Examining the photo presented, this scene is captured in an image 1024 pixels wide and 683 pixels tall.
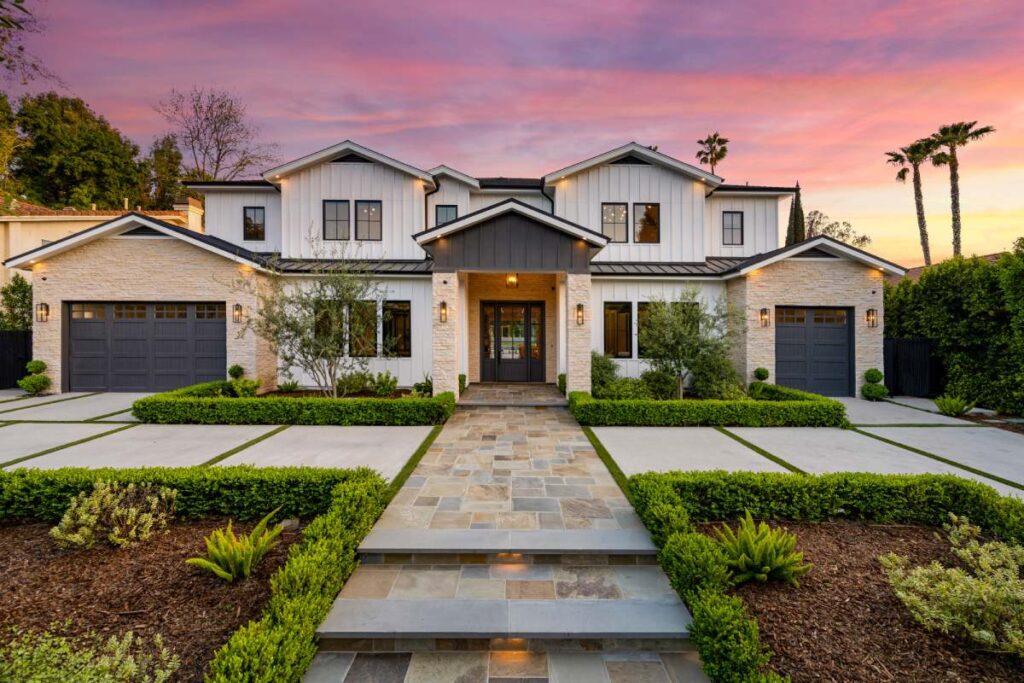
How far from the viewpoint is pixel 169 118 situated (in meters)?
24.3

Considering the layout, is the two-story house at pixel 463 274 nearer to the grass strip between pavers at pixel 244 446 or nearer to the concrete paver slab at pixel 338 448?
the concrete paver slab at pixel 338 448

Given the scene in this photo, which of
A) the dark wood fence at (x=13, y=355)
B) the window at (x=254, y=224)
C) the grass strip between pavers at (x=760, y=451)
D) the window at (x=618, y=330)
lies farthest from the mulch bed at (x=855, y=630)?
the dark wood fence at (x=13, y=355)

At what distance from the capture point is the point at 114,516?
13.3 ft

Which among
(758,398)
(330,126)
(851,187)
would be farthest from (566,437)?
(851,187)

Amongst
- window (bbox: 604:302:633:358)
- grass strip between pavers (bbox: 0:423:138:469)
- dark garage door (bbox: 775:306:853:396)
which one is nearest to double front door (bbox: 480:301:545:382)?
window (bbox: 604:302:633:358)

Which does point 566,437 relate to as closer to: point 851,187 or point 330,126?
point 330,126

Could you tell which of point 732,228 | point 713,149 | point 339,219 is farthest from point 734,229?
point 339,219

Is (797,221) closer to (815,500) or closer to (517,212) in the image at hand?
(517,212)

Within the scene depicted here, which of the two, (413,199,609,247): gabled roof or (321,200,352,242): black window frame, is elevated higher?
(321,200,352,242): black window frame

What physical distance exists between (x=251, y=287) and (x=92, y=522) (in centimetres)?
981

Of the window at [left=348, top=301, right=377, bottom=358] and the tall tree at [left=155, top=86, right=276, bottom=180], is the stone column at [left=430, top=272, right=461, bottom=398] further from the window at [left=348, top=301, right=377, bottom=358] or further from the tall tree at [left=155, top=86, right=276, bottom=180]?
the tall tree at [left=155, top=86, right=276, bottom=180]

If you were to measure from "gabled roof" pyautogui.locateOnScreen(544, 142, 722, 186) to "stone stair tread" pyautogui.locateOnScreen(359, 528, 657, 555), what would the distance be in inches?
487

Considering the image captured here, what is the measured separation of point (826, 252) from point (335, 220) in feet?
51.2

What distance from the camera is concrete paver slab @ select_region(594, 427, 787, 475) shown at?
6.32 metres
